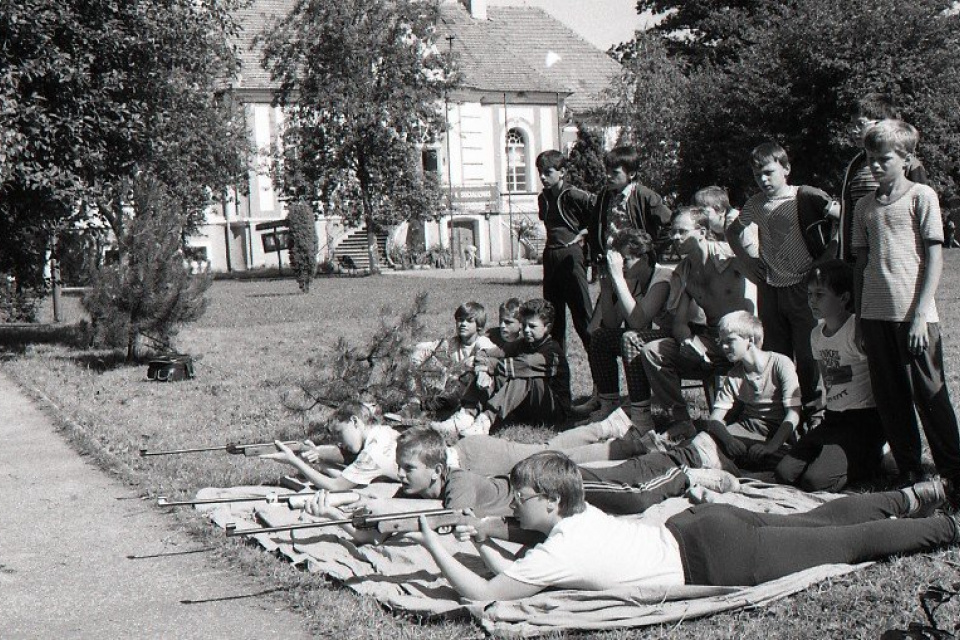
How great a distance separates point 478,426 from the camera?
771 centimetres

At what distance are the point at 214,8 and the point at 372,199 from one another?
2467 centimetres

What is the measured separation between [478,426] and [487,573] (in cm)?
272

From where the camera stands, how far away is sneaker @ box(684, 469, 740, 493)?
593 cm

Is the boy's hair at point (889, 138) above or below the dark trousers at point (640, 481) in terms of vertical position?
above

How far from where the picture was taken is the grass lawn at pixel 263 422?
4344 mm

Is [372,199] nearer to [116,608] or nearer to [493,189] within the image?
[493,189]

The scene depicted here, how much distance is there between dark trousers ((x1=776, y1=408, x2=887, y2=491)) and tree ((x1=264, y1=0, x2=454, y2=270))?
34.8 m

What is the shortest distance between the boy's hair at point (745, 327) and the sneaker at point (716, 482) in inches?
37.6

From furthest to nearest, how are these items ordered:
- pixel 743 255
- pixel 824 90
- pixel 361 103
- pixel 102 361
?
1. pixel 361 103
2. pixel 824 90
3. pixel 102 361
4. pixel 743 255

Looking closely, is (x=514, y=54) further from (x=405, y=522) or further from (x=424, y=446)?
(x=405, y=522)

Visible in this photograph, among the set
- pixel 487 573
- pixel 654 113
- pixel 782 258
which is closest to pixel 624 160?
pixel 782 258

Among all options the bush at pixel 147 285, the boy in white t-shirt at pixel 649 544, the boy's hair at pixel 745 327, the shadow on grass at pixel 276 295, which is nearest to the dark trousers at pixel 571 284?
the boy's hair at pixel 745 327

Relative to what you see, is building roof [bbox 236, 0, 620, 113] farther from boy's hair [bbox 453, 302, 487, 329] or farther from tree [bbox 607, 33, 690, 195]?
boy's hair [bbox 453, 302, 487, 329]

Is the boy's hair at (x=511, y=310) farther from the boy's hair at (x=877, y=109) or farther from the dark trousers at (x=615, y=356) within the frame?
the boy's hair at (x=877, y=109)
